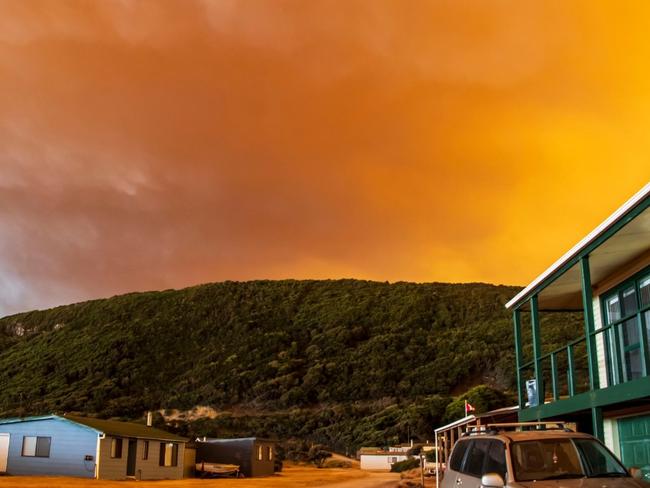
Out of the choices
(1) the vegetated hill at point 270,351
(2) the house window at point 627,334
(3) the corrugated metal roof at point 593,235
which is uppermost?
(1) the vegetated hill at point 270,351

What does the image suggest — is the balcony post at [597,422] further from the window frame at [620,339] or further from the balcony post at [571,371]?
the window frame at [620,339]

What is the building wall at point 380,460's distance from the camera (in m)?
64.5

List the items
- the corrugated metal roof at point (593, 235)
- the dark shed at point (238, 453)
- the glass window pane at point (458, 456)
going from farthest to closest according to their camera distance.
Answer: the dark shed at point (238, 453) → the corrugated metal roof at point (593, 235) → the glass window pane at point (458, 456)

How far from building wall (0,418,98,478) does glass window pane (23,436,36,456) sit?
19 cm

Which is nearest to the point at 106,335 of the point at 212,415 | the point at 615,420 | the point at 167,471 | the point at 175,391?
the point at 175,391

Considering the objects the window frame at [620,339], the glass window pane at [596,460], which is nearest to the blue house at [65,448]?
the window frame at [620,339]

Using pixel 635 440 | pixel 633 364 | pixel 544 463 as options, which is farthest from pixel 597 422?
pixel 544 463

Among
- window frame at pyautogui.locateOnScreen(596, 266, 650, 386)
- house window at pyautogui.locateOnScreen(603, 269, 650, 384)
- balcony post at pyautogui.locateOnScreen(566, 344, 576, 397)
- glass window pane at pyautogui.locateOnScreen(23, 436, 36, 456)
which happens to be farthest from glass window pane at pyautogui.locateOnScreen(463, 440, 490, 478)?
glass window pane at pyautogui.locateOnScreen(23, 436, 36, 456)

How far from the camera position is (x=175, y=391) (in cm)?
10000

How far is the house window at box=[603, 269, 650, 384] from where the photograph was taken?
16.5 metres

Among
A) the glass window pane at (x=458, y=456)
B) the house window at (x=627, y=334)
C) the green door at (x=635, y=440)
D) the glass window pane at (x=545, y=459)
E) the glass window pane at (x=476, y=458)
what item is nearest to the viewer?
the glass window pane at (x=545, y=459)

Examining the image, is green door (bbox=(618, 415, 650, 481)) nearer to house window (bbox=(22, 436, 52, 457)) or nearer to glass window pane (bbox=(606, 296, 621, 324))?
glass window pane (bbox=(606, 296, 621, 324))

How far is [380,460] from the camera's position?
66.0m

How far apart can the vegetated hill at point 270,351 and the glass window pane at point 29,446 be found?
48036mm
